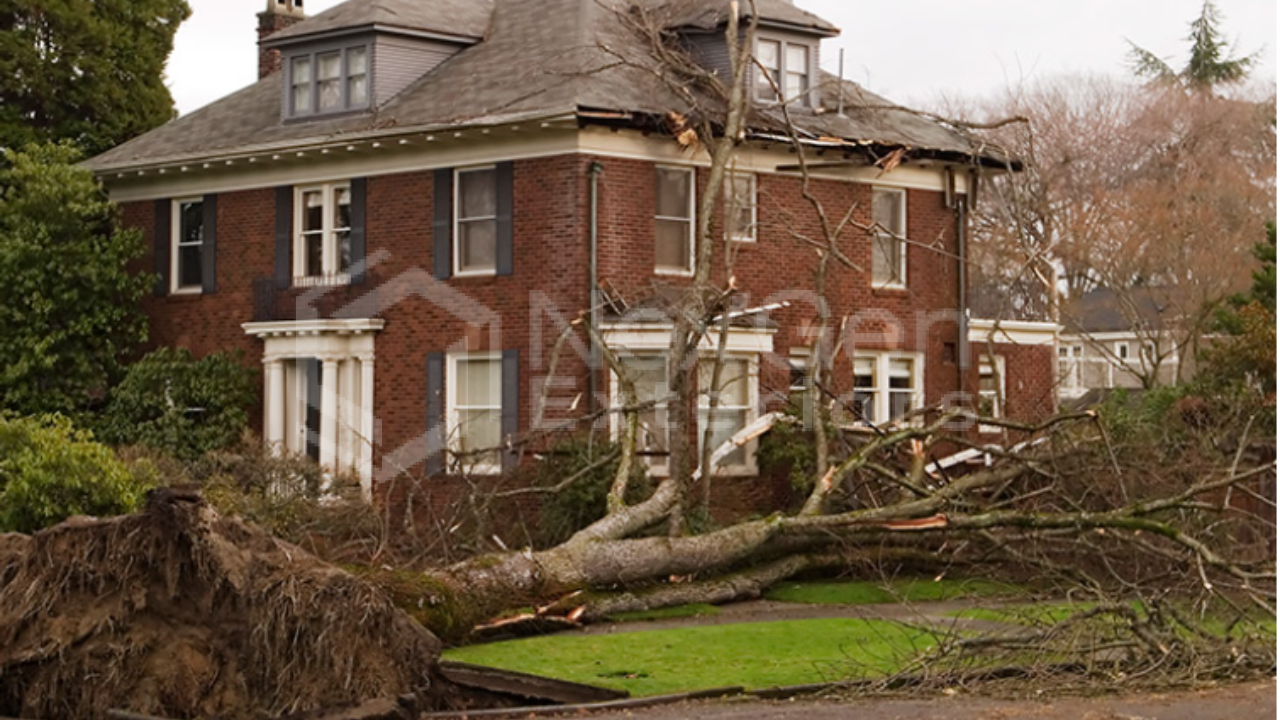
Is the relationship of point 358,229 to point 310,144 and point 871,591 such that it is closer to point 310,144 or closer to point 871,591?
point 310,144

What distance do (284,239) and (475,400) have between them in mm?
4170

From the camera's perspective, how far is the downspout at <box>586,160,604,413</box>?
26.3m

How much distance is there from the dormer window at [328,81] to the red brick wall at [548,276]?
1460 mm

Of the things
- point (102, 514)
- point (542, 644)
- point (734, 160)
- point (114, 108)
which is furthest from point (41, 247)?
point (542, 644)

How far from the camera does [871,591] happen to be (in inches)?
889

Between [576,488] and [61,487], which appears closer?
[61,487]

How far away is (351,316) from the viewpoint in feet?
94.0

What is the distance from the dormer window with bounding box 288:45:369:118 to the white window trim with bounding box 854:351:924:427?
27.8 ft

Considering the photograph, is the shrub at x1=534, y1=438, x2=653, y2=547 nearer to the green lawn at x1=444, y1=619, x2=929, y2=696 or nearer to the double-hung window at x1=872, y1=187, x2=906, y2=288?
the green lawn at x1=444, y1=619, x2=929, y2=696

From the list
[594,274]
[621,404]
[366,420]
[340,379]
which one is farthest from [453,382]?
[621,404]

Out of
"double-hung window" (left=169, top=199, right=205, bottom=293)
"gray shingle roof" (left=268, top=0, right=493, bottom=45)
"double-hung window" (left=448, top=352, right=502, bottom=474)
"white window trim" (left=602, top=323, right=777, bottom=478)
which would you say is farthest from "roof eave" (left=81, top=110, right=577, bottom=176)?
"double-hung window" (left=448, top=352, right=502, bottom=474)

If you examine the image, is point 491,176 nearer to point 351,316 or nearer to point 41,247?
point 351,316

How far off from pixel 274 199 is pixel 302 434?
362 cm

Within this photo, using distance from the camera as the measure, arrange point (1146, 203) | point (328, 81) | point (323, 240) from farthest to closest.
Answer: point (1146, 203) → point (328, 81) → point (323, 240)
